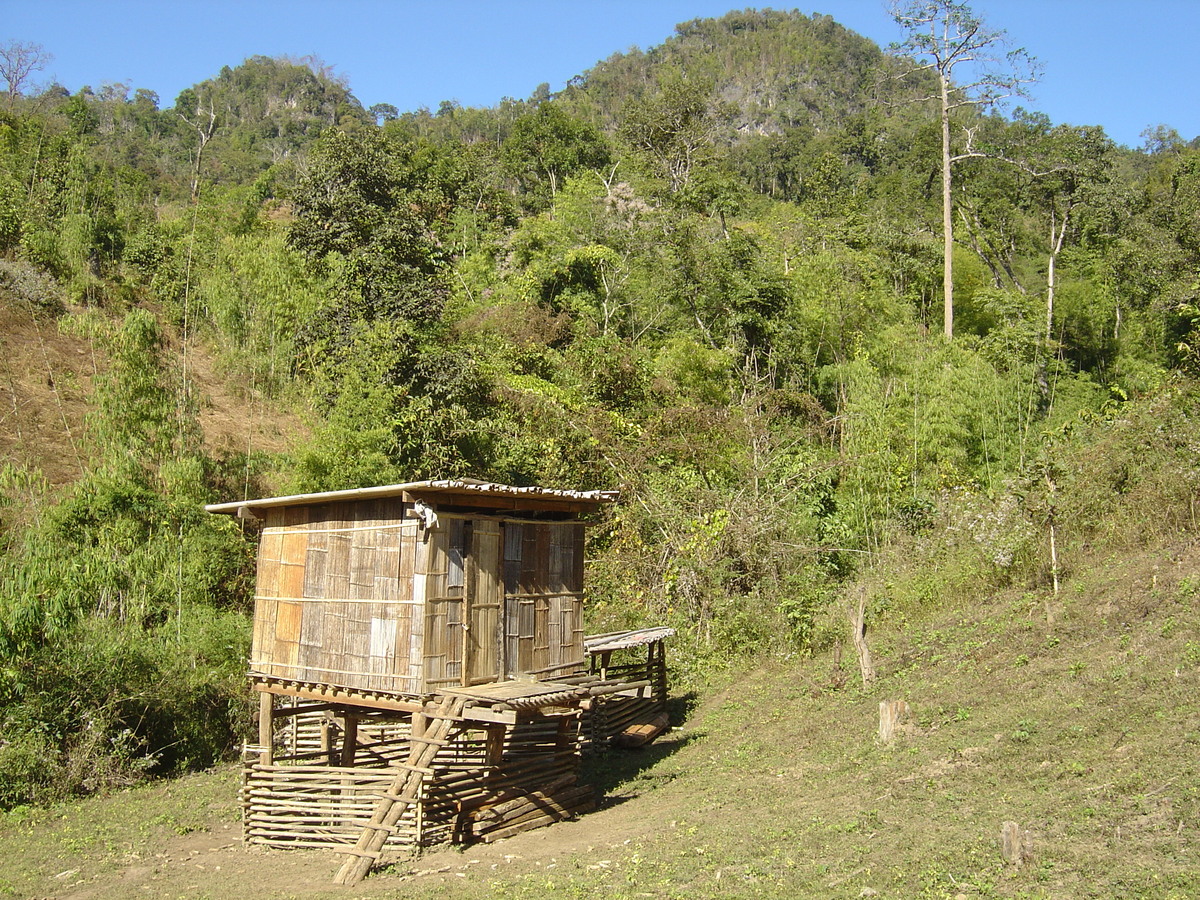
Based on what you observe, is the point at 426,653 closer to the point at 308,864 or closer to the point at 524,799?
the point at 524,799

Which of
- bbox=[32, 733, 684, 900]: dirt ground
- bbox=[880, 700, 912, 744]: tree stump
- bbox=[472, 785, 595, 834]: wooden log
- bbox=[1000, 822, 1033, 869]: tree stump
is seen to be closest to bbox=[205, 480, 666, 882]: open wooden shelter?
bbox=[472, 785, 595, 834]: wooden log

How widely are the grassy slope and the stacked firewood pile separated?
0.86 feet

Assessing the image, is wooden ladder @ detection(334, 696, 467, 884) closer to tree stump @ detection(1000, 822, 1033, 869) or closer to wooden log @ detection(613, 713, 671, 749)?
wooden log @ detection(613, 713, 671, 749)

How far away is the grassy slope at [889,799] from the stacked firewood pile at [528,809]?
0.26 meters

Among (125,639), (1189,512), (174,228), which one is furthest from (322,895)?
(174,228)

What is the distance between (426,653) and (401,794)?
1399 mm

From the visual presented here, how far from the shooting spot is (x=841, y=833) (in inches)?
318

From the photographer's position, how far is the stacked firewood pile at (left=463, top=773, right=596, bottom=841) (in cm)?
1012

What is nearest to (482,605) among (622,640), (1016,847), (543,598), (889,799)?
(543,598)

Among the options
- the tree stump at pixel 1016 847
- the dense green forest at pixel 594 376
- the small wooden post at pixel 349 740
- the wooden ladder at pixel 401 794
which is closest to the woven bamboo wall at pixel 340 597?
the wooden ladder at pixel 401 794

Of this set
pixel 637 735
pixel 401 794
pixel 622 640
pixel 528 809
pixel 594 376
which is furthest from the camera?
pixel 594 376

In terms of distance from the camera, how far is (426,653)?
9875 millimetres

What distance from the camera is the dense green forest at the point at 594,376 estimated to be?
15.2 metres

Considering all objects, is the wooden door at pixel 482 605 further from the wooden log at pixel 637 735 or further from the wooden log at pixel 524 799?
the wooden log at pixel 637 735
